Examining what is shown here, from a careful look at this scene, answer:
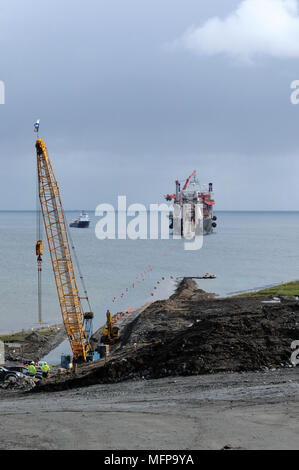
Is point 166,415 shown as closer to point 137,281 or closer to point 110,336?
point 110,336

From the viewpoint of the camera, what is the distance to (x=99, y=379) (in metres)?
23.6

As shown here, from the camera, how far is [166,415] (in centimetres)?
1578

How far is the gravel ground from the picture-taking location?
1294 centimetres

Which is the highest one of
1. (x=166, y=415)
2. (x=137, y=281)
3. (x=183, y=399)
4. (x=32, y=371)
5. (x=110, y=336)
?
(x=166, y=415)

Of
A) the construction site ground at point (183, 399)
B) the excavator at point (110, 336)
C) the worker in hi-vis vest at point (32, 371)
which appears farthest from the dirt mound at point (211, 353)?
the excavator at point (110, 336)

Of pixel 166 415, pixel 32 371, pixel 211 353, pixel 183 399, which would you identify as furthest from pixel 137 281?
pixel 166 415

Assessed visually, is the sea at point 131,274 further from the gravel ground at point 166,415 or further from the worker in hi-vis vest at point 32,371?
the gravel ground at point 166,415

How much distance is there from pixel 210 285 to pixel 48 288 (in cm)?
2437

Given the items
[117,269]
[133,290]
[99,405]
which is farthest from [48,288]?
[99,405]

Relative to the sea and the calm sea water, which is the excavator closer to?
the sea

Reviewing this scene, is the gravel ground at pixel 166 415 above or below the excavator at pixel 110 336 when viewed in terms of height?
above

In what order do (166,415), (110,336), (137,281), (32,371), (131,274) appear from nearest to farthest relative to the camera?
(166,415) → (32,371) → (110,336) → (137,281) → (131,274)

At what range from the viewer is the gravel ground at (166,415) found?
1294 cm

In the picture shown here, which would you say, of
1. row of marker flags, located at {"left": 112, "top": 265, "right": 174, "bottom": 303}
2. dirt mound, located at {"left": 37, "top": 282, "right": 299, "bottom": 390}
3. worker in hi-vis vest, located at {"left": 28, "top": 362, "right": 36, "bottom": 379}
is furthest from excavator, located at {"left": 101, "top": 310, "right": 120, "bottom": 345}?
row of marker flags, located at {"left": 112, "top": 265, "right": 174, "bottom": 303}
